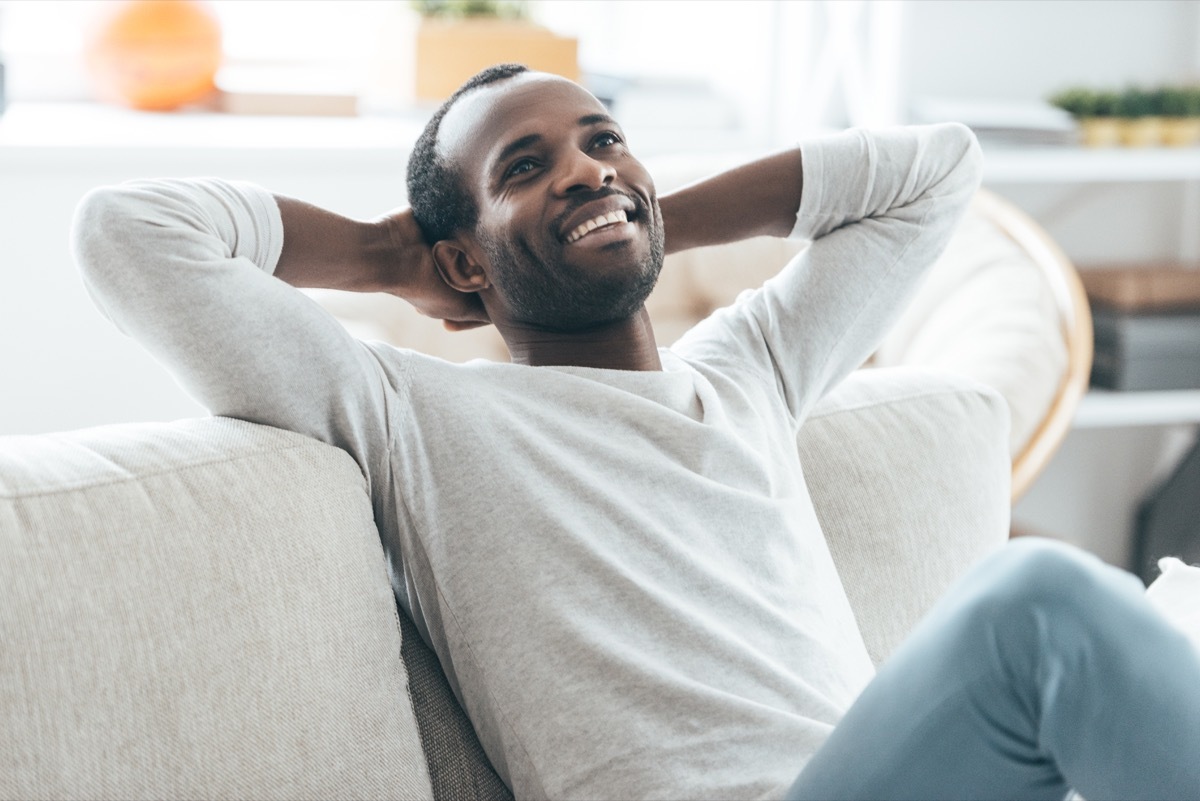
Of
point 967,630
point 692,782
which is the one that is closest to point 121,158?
point 692,782

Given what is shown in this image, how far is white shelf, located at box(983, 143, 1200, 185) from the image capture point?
2.40 metres

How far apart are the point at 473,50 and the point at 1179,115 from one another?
4.54ft

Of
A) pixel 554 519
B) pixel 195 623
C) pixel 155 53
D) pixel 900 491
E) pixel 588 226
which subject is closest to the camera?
pixel 195 623

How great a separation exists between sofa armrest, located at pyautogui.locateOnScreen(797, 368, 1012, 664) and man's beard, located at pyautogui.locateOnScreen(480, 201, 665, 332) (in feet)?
0.95

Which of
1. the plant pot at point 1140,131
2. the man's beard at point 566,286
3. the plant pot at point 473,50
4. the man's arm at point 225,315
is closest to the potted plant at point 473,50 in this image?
the plant pot at point 473,50

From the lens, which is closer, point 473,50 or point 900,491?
point 900,491

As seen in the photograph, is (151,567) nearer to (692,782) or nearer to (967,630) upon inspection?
(692,782)

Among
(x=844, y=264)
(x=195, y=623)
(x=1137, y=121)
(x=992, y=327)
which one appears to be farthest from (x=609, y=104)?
(x=195, y=623)

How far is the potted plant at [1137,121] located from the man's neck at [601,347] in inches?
64.7

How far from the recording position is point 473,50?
8.15 feet

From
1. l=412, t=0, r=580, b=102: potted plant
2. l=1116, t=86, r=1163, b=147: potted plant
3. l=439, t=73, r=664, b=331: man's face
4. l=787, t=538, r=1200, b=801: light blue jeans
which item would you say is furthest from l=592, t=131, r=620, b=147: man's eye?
l=1116, t=86, r=1163, b=147: potted plant

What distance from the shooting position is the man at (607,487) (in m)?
0.90

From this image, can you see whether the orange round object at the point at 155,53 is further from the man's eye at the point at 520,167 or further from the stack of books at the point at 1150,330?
the stack of books at the point at 1150,330

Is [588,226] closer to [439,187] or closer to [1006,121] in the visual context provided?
[439,187]
